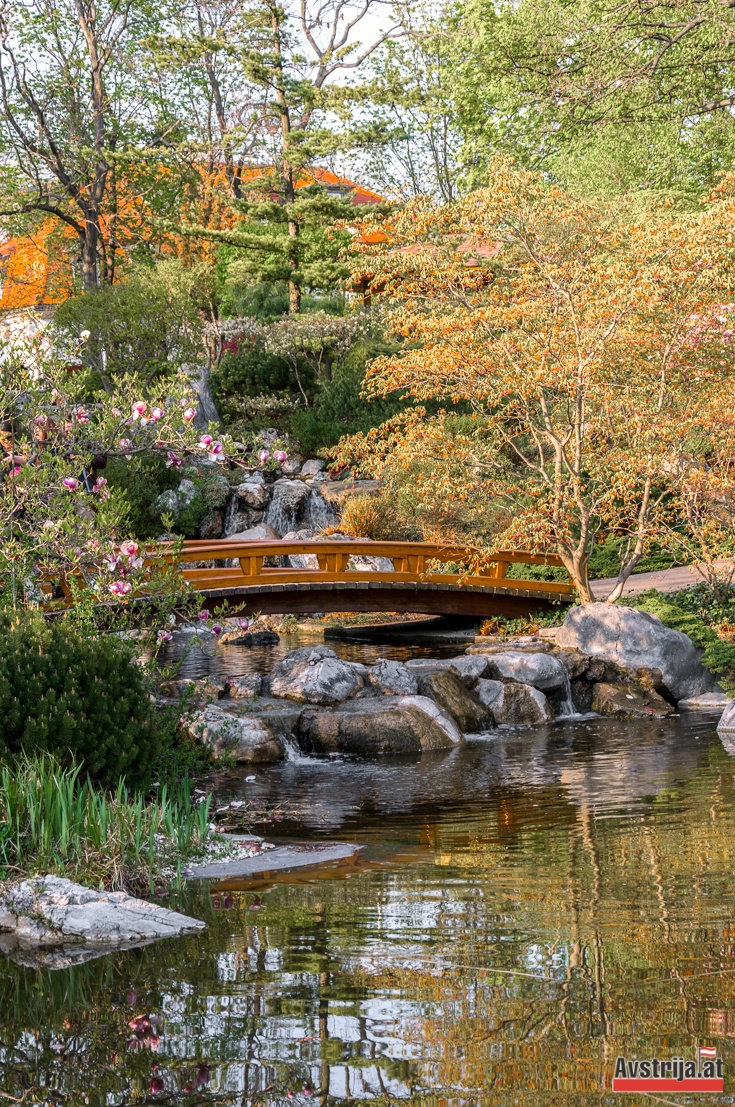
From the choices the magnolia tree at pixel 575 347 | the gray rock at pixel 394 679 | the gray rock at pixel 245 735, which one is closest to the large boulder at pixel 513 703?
the gray rock at pixel 394 679

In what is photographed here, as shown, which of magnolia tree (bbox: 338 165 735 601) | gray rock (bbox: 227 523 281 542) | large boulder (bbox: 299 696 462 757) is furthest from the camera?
gray rock (bbox: 227 523 281 542)

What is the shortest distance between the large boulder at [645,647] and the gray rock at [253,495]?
32.3 ft

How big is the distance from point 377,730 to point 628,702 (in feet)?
10.8

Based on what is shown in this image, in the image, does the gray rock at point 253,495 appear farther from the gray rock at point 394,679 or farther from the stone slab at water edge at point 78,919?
the stone slab at water edge at point 78,919

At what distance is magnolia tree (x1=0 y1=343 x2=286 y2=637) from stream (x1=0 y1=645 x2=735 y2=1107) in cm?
231

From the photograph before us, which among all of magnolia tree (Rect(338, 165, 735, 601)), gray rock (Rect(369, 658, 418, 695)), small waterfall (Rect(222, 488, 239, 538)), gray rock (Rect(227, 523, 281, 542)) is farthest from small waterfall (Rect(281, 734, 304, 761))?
small waterfall (Rect(222, 488, 239, 538))

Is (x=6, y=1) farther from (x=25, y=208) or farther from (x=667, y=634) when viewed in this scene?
(x=667, y=634)

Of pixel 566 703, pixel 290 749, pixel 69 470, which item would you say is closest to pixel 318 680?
pixel 290 749

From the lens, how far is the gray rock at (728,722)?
11.5 meters

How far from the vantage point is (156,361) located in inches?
1001

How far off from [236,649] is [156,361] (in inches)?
381

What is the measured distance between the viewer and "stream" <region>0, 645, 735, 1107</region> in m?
3.68

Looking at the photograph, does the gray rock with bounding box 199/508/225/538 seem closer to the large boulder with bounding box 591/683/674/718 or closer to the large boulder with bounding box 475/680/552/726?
the large boulder with bounding box 475/680/552/726

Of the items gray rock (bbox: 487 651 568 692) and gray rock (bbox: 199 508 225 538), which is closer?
gray rock (bbox: 487 651 568 692)
